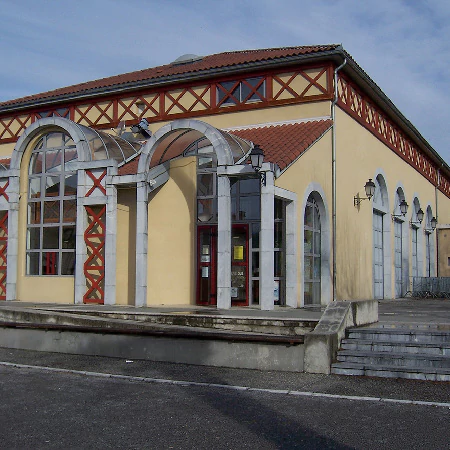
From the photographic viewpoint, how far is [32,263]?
17859 millimetres

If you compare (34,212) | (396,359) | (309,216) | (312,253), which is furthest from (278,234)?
(396,359)

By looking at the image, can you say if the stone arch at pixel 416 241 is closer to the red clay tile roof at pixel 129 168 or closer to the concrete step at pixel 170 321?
the red clay tile roof at pixel 129 168

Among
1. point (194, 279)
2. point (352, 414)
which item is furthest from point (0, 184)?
point (352, 414)

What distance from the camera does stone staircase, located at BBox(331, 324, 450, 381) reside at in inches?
341

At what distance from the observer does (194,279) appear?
1741 centimetres

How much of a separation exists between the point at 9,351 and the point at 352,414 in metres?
6.89

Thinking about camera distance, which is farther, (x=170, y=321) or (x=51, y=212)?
(x=51, y=212)

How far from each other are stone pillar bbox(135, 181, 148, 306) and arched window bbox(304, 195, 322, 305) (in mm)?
4175

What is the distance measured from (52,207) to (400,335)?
11124mm

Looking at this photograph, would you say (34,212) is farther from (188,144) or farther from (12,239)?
(188,144)

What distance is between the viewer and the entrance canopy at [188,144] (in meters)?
14.7

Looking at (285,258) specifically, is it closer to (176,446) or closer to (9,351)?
(9,351)

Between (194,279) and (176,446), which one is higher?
(194,279)

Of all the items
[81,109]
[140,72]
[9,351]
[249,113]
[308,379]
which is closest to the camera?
[308,379]
